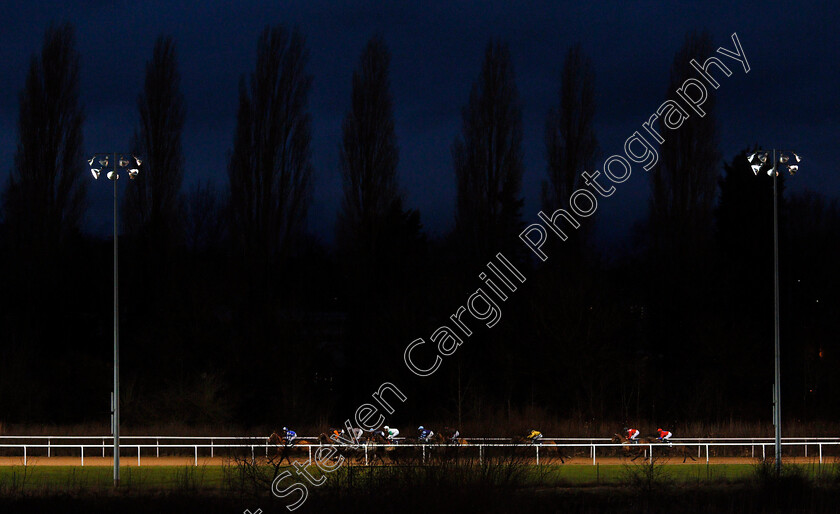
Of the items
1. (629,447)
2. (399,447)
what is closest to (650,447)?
(629,447)

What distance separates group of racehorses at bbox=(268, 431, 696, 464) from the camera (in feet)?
45.9

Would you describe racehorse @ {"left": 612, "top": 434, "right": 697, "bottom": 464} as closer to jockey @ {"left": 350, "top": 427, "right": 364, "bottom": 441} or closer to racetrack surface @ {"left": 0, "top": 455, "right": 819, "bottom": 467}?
racetrack surface @ {"left": 0, "top": 455, "right": 819, "bottom": 467}

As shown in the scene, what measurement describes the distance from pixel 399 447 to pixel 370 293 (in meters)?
25.1

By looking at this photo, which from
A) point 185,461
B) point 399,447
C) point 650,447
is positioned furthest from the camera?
point 650,447

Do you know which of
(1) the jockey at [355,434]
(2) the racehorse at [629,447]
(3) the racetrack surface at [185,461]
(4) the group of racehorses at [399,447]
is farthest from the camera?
(2) the racehorse at [629,447]

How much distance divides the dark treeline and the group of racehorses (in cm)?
881

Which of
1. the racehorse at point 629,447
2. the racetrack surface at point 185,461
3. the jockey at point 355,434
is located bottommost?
the racetrack surface at point 185,461

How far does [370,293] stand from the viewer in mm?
41594

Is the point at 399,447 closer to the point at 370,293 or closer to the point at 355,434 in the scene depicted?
the point at 355,434

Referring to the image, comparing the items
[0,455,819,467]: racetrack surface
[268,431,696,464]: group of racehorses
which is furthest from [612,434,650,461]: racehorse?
[0,455,819,467]: racetrack surface

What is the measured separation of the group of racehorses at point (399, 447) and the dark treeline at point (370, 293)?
28.9 ft

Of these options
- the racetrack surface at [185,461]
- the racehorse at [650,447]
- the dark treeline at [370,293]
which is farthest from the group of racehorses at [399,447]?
the dark treeline at [370,293]

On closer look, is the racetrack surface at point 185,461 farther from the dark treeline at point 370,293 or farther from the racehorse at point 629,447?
the dark treeline at point 370,293

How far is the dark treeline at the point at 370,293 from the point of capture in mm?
37594
